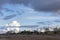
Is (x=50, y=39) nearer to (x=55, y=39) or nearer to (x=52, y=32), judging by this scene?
(x=55, y=39)

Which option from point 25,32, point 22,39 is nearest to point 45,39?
point 22,39

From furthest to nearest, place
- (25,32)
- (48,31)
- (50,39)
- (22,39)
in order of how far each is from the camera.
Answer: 1. (48,31)
2. (25,32)
3. (50,39)
4. (22,39)

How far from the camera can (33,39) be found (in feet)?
110

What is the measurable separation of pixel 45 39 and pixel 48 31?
16.5 m

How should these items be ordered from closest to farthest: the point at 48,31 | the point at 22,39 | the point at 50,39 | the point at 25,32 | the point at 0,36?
the point at 22,39 → the point at 50,39 → the point at 0,36 → the point at 25,32 → the point at 48,31

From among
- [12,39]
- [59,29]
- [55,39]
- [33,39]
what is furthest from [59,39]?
[59,29]

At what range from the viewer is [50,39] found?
1371 inches

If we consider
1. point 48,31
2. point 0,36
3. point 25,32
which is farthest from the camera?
point 48,31

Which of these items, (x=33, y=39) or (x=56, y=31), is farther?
(x=56, y=31)

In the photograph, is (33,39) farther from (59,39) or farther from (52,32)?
(52,32)

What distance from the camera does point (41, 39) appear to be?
109ft

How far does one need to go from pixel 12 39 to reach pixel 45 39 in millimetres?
5181

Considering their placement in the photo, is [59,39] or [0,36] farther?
[0,36]

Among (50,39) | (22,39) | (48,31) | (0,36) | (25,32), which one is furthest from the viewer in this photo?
(48,31)
